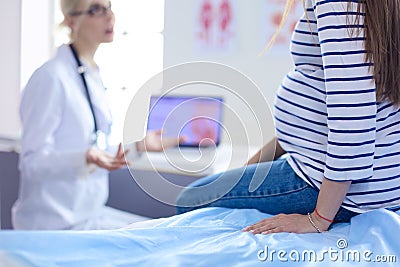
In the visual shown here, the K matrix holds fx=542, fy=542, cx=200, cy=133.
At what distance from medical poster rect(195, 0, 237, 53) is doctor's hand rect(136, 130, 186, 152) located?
99 cm

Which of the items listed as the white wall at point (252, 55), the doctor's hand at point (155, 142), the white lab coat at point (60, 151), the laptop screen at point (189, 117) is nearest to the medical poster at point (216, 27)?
the white wall at point (252, 55)

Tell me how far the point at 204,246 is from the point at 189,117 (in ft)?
1.48

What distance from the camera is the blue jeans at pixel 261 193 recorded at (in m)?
0.89

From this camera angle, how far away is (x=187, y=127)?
3.59ft

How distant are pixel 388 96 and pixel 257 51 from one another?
1.24 m

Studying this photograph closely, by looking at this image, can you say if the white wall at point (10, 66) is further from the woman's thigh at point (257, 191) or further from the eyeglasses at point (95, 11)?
the woman's thigh at point (257, 191)

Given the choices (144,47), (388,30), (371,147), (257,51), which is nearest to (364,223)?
(371,147)

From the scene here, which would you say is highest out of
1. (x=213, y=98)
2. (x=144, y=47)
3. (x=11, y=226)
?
(x=144, y=47)

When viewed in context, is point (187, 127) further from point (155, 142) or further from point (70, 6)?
point (70, 6)

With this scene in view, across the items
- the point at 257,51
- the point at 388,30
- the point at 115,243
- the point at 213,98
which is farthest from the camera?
the point at 257,51

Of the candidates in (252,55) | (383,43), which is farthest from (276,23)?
(383,43)

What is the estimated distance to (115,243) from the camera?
68cm

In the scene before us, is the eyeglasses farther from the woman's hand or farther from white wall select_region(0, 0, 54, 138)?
the woman's hand

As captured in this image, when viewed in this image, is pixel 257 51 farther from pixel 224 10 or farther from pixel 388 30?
pixel 388 30
